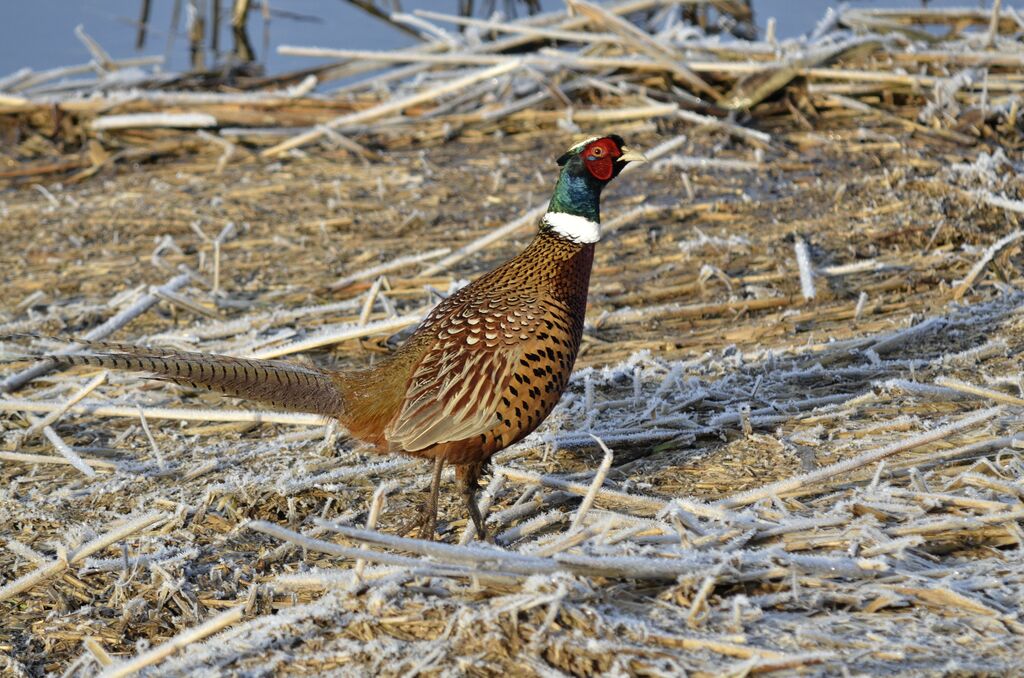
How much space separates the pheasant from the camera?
3160mm

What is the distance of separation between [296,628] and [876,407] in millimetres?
1876

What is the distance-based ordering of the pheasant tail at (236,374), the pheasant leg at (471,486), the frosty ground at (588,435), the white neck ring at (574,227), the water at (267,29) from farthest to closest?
the water at (267,29) < the white neck ring at (574,227) < the pheasant leg at (471,486) < the pheasant tail at (236,374) < the frosty ground at (588,435)

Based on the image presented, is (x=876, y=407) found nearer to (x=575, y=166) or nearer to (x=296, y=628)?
(x=575, y=166)

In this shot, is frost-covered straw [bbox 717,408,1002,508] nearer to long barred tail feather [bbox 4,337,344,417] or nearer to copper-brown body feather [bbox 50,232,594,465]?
copper-brown body feather [bbox 50,232,594,465]

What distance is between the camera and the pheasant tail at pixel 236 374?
2936 mm

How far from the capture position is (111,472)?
371 cm

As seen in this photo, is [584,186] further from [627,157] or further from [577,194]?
[627,157]

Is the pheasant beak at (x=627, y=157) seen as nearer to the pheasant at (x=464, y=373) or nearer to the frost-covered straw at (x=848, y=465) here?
the pheasant at (x=464, y=373)

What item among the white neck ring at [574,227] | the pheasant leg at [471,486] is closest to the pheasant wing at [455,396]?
the pheasant leg at [471,486]

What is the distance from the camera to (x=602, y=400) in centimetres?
395

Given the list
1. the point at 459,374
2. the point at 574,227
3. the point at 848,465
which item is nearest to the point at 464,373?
the point at 459,374

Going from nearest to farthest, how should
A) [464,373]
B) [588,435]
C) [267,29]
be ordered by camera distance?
[464,373] < [588,435] < [267,29]

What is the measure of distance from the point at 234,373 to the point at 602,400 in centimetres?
129

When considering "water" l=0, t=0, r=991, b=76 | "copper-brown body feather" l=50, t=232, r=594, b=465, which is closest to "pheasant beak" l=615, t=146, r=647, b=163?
"copper-brown body feather" l=50, t=232, r=594, b=465
